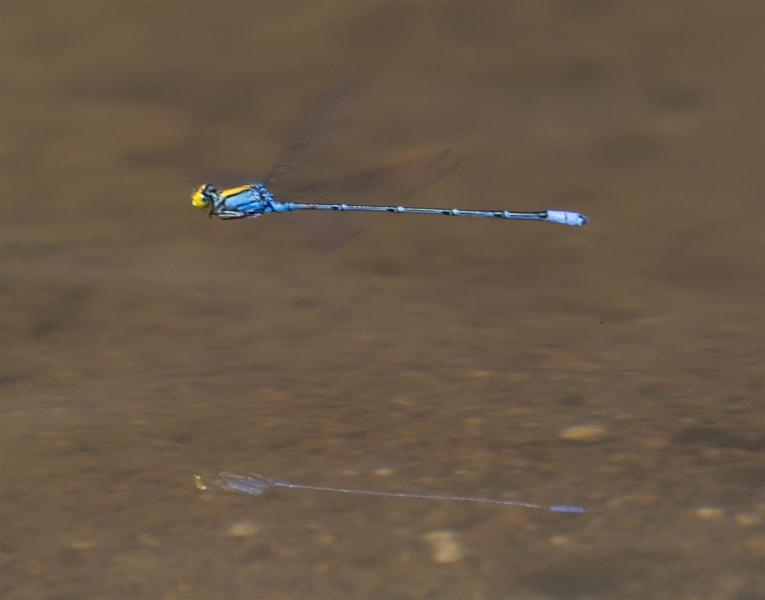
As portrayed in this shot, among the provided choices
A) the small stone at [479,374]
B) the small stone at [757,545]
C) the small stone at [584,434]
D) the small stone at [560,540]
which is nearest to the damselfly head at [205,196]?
the small stone at [479,374]

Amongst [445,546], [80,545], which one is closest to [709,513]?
[445,546]

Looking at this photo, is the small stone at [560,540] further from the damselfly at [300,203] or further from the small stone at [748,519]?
the damselfly at [300,203]

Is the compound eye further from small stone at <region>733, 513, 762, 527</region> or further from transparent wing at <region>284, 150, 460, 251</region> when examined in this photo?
small stone at <region>733, 513, 762, 527</region>

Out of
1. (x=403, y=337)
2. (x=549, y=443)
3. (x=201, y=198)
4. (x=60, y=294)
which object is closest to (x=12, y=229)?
(x=60, y=294)

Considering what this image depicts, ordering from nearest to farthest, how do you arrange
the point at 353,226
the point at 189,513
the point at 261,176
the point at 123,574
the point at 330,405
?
the point at 123,574
the point at 189,513
the point at 330,405
the point at 353,226
the point at 261,176

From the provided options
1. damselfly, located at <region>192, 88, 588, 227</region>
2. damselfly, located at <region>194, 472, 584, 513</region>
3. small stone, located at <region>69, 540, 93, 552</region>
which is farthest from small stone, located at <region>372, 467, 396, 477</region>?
damselfly, located at <region>192, 88, 588, 227</region>

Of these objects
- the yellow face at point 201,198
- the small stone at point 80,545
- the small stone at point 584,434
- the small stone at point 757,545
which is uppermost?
the yellow face at point 201,198

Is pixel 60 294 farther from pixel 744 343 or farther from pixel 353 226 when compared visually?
pixel 744 343
